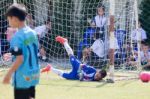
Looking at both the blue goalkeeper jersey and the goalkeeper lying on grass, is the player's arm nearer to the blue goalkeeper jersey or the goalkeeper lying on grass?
the goalkeeper lying on grass

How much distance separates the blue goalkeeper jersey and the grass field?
0.94 ft

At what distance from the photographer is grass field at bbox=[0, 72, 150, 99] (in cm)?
787

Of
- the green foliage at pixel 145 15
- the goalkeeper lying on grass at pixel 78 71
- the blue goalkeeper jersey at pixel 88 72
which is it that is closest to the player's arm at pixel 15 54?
the goalkeeper lying on grass at pixel 78 71

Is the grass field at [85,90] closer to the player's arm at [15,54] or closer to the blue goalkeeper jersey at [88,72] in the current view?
the blue goalkeeper jersey at [88,72]

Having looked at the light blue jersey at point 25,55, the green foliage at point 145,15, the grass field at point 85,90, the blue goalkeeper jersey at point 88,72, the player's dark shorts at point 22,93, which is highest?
the green foliage at point 145,15

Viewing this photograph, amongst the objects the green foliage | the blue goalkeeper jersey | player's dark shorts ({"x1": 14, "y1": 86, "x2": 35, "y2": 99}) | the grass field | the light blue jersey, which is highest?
the green foliage

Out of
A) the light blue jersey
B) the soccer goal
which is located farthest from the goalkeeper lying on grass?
the light blue jersey

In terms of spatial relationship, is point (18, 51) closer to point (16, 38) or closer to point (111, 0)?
point (16, 38)

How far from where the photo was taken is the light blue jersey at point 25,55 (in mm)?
5090

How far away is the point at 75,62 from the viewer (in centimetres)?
962

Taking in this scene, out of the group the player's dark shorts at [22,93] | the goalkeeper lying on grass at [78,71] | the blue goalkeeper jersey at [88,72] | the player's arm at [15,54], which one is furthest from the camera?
the blue goalkeeper jersey at [88,72]

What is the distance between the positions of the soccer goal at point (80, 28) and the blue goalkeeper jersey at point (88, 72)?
1.56m

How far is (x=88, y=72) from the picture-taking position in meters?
9.85

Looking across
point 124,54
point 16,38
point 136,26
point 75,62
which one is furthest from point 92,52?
point 16,38
